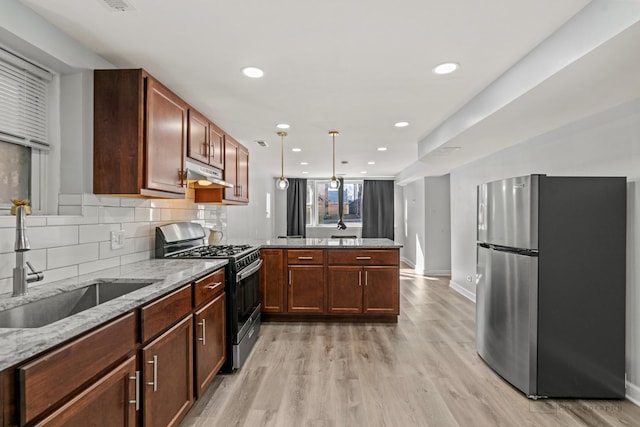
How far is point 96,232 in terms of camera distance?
2252 millimetres

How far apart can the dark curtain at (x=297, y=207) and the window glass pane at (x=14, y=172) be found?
7.64 metres

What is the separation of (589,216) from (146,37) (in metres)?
3.05

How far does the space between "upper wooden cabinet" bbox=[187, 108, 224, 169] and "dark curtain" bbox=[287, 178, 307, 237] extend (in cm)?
587

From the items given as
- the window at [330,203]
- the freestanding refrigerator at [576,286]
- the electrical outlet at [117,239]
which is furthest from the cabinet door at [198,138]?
the window at [330,203]

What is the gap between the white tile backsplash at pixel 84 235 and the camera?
1764 millimetres

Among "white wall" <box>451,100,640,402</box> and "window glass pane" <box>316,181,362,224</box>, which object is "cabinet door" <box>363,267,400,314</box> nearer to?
"white wall" <box>451,100,640,402</box>

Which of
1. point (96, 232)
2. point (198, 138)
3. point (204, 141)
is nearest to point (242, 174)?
point (204, 141)

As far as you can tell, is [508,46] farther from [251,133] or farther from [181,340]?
[251,133]

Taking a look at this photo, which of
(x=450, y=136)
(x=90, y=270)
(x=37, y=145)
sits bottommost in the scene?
(x=90, y=270)

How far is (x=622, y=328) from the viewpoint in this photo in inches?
93.6

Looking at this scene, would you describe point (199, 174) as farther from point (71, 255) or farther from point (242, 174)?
point (242, 174)

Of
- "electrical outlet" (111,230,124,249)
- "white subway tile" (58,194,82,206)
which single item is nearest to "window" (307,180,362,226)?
"electrical outlet" (111,230,124,249)

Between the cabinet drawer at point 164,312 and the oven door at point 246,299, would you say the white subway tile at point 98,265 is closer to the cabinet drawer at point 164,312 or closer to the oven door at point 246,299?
the cabinet drawer at point 164,312

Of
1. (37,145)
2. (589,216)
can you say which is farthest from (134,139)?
(589,216)
